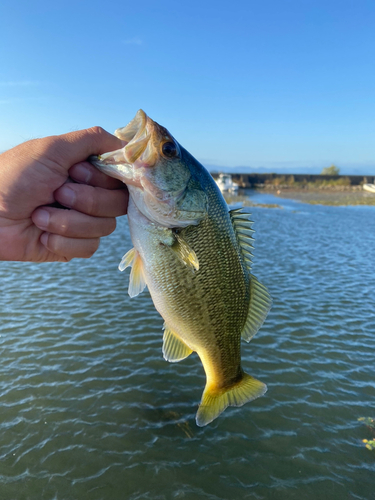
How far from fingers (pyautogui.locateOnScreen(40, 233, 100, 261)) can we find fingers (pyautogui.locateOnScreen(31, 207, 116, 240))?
56mm

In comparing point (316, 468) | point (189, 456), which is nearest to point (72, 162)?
point (189, 456)

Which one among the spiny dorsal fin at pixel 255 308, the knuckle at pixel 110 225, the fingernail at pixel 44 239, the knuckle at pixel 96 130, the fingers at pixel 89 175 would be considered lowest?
the spiny dorsal fin at pixel 255 308

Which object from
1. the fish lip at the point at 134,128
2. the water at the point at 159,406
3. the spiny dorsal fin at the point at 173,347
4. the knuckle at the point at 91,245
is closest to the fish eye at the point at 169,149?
the fish lip at the point at 134,128

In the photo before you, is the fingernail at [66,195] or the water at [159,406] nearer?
the fingernail at [66,195]

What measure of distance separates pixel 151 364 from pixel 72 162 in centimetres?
668

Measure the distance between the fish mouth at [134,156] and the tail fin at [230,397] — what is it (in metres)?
2.23

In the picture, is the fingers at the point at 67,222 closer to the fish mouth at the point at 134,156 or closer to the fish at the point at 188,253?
the fish at the point at 188,253

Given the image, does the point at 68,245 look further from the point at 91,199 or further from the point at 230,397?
the point at 230,397

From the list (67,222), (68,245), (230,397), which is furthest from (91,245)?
(230,397)

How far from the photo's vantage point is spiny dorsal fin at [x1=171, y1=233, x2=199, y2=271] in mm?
2793

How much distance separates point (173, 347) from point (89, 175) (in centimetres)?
179

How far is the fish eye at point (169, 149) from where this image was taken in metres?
2.76

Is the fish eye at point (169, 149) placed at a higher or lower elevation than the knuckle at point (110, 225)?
higher

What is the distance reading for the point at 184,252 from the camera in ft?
9.21
